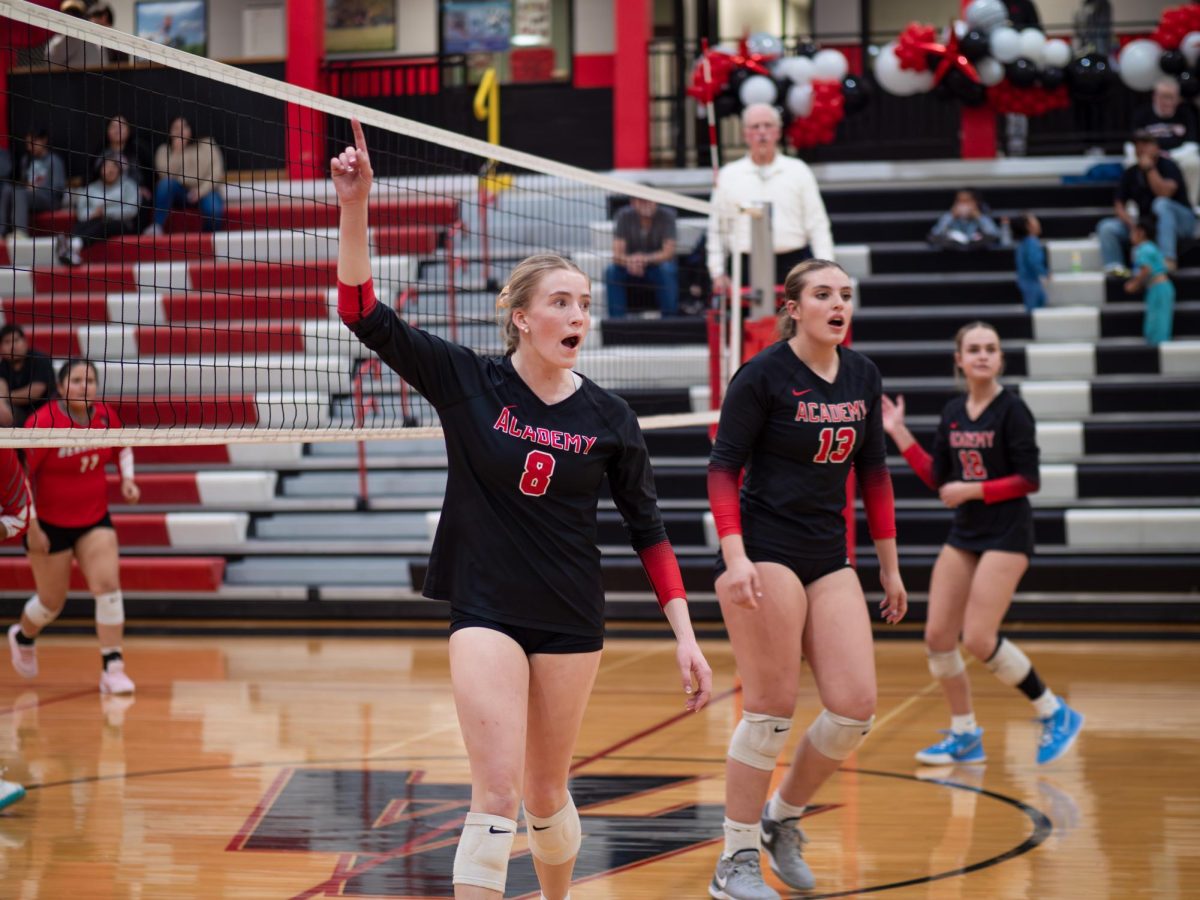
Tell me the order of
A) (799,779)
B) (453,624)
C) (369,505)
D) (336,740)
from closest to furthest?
(453,624)
(799,779)
(336,740)
(369,505)

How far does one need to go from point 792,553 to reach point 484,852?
1.54 meters

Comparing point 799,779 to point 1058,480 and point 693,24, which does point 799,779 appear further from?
point 693,24

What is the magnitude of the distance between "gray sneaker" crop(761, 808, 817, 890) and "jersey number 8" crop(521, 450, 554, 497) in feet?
5.64

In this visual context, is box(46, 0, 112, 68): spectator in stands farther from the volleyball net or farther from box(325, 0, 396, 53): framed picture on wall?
box(325, 0, 396, 53): framed picture on wall

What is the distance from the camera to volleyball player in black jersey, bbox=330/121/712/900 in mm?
3406

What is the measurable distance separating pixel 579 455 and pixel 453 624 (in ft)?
1.62

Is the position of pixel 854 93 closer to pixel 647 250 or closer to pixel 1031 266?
pixel 1031 266

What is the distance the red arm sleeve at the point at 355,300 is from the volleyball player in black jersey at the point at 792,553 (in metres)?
1.37

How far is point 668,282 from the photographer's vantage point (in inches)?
392

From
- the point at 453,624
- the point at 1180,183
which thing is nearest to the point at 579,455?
the point at 453,624

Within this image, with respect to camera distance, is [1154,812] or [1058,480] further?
[1058,480]

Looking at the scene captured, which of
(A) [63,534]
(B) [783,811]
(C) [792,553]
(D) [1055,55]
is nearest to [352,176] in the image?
(C) [792,553]

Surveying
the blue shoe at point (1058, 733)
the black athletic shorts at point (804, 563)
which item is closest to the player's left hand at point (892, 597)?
the black athletic shorts at point (804, 563)

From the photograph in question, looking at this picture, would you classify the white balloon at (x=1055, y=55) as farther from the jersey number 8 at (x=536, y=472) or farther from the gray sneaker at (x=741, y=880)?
the jersey number 8 at (x=536, y=472)
